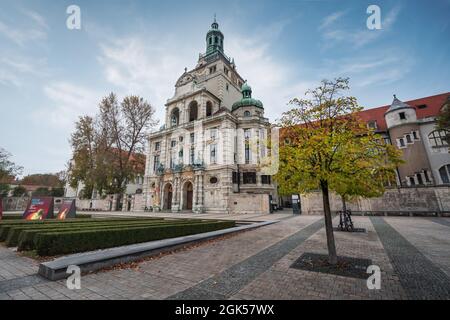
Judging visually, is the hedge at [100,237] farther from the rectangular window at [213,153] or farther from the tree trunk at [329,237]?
the rectangular window at [213,153]

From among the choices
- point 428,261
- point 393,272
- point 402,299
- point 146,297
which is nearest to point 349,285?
point 402,299

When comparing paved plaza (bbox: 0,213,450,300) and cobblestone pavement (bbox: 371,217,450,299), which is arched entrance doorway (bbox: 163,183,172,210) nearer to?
paved plaza (bbox: 0,213,450,300)

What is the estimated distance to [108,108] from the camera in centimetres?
3441

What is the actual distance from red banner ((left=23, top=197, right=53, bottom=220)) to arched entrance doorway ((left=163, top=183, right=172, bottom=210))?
58.9 feet

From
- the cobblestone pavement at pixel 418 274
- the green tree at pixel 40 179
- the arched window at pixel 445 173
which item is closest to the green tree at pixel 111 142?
the cobblestone pavement at pixel 418 274

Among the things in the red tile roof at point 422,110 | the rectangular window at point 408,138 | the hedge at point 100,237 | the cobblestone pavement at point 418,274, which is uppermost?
the red tile roof at point 422,110

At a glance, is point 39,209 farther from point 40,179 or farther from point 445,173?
point 40,179

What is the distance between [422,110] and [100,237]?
149 feet

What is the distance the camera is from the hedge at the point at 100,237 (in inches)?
235

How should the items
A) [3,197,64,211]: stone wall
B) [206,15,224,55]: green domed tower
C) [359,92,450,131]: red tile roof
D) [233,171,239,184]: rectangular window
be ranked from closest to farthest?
[233,171,239,184]: rectangular window < [359,92,450,131]: red tile roof < [3,197,64,211]: stone wall < [206,15,224,55]: green domed tower

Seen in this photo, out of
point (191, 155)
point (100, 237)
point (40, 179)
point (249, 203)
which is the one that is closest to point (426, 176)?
point (249, 203)

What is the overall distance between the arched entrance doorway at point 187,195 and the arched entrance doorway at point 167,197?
3.67 m

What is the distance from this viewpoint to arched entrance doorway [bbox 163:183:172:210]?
33244 millimetres

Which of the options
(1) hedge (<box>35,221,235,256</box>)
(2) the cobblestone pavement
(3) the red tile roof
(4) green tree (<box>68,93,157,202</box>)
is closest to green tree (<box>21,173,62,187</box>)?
(4) green tree (<box>68,93,157,202</box>)
